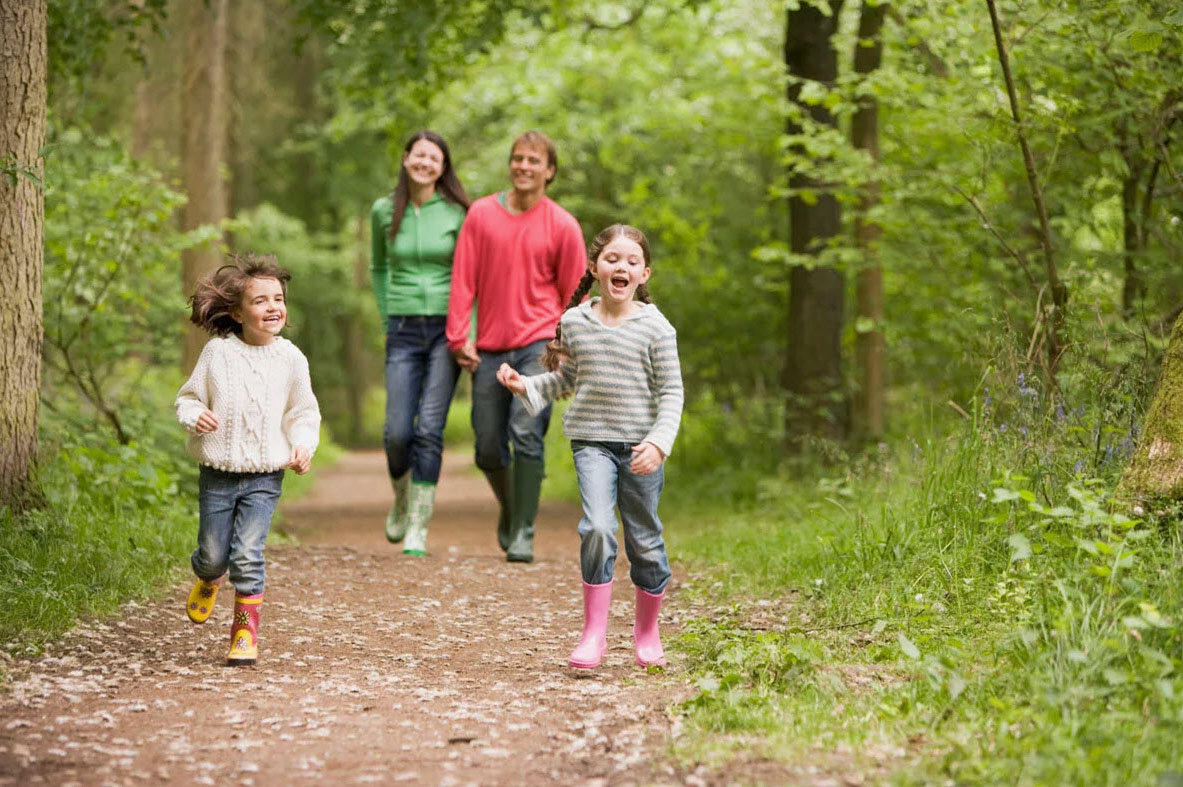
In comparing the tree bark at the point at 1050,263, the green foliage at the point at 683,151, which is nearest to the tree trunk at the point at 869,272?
the green foliage at the point at 683,151

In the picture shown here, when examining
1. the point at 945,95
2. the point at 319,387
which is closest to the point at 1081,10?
the point at 945,95

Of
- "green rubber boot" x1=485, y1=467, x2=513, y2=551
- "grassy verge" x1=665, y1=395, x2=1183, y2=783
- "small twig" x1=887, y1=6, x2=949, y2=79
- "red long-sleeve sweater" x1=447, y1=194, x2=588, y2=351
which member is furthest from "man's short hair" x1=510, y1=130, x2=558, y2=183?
"small twig" x1=887, y1=6, x2=949, y2=79

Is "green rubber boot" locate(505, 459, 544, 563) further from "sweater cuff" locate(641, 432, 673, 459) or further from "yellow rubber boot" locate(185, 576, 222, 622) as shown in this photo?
"sweater cuff" locate(641, 432, 673, 459)

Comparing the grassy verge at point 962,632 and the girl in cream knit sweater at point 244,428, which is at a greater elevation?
the girl in cream knit sweater at point 244,428

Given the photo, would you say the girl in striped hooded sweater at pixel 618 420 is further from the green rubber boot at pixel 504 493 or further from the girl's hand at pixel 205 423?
the green rubber boot at pixel 504 493

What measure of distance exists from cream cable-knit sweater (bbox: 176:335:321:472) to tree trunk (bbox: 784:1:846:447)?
254 inches

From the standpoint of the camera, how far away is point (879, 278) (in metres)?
11.0

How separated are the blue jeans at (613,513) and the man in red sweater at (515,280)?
7.36 ft

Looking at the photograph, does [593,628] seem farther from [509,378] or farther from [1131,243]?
[1131,243]

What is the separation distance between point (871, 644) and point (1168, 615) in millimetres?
1215

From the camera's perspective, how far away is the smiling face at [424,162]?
7.48m

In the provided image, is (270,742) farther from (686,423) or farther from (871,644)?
(686,423)

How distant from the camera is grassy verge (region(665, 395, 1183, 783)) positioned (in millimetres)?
3447

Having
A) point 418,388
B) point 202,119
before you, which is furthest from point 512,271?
point 202,119
